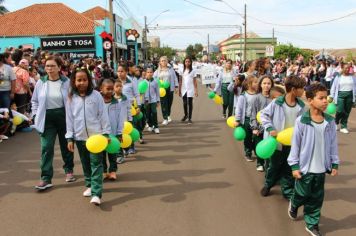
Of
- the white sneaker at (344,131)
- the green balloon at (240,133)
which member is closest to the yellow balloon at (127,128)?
the green balloon at (240,133)

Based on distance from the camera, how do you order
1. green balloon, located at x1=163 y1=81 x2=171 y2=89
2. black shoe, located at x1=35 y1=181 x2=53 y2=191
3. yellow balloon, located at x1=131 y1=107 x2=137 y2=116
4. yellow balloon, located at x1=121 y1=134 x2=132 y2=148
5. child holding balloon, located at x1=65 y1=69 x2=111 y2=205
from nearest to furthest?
1. child holding balloon, located at x1=65 y1=69 x2=111 y2=205
2. black shoe, located at x1=35 y1=181 x2=53 y2=191
3. yellow balloon, located at x1=121 y1=134 x2=132 y2=148
4. yellow balloon, located at x1=131 y1=107 x2=137 y2=116
5. green balloon, located at x1=163 y1=81 x2=171 y2=89

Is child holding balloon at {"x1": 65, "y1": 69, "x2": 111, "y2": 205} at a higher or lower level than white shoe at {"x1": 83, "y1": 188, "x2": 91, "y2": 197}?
higher

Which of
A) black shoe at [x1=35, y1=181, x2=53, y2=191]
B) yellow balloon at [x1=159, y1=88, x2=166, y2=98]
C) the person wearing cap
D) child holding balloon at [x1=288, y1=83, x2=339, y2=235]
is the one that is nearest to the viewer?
child holding balloon at [x1=288, y1=83, x2=339, y2=235]

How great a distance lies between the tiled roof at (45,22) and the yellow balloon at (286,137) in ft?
115

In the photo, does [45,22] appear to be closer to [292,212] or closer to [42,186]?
[42,186]

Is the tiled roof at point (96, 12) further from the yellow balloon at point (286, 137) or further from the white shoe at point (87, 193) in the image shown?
the yellow balloon at point (286, 137)

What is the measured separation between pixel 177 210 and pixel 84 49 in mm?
31053

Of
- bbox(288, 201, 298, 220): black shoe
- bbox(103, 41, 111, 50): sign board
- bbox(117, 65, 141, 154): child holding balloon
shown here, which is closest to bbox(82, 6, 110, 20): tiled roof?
bbox(103, 41, 111, 50): sign board

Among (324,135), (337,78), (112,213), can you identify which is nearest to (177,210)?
(112,213)

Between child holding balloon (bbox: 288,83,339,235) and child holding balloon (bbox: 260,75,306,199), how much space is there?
0.72 metres

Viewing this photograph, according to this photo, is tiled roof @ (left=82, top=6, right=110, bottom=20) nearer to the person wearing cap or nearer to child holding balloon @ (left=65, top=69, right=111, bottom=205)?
the person wearing cap

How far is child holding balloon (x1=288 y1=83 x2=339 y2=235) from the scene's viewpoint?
4.06 metres

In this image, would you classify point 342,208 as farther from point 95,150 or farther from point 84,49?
point 84,49

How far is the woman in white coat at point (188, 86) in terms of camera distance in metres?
11.6
